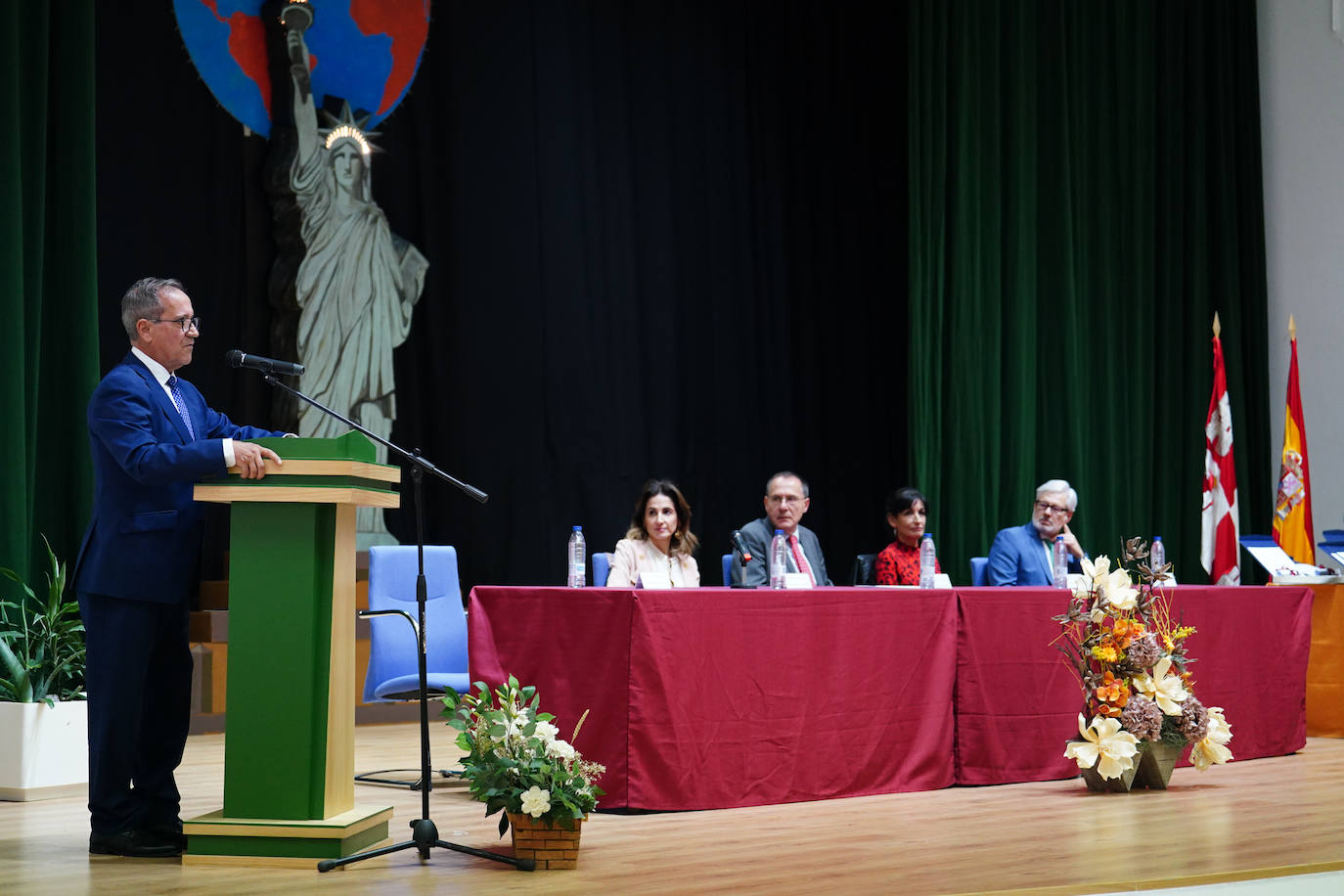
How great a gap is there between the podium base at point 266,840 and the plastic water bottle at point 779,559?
1.59m

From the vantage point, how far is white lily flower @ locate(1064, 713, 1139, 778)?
13.6 ft

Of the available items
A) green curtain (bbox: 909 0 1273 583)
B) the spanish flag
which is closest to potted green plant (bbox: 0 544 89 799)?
green curtain (bbox: 909 0 1273 583)

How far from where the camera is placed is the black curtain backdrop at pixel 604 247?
648 cm

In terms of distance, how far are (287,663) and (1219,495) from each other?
5.37 meters

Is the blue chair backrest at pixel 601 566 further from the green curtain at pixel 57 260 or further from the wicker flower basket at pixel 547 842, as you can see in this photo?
the green curtain at pixel 57 260

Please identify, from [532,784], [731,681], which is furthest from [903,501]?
[532,784]

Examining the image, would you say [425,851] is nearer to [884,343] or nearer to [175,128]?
[175,128]

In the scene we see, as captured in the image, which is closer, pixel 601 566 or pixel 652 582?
pixel 652 582

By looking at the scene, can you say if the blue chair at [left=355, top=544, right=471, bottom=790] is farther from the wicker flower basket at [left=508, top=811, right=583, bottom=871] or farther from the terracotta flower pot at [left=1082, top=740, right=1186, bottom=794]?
the terracotta flower pot at [left=1082, top=740, right=1186, bottom=794]

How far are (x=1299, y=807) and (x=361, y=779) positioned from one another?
2.69m

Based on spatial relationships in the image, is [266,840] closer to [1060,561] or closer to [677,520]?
[677,520]

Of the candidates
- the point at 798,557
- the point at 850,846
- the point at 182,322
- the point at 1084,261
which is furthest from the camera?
the point at 1084,261

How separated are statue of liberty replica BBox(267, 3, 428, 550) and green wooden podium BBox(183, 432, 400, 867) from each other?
358cm

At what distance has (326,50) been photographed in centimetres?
668
